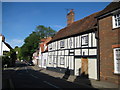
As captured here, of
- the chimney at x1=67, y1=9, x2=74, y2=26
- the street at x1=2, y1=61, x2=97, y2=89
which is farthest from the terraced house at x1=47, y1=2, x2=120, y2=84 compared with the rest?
the chimney at x1=67, y1=9, x2=74, y2=26

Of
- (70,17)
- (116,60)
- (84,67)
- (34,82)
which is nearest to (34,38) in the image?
(70,17)

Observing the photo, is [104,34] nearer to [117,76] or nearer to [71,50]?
[117,76]

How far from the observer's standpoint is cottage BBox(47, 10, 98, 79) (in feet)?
55.2

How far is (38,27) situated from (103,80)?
56.6 metres

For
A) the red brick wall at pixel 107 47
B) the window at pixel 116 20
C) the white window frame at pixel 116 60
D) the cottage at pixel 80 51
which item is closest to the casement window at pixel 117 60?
the white window frame at pixel 116 60

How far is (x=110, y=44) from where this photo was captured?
13.9m

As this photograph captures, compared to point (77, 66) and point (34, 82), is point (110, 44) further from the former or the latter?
point (34, 82)

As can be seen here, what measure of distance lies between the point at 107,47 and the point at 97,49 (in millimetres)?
1717

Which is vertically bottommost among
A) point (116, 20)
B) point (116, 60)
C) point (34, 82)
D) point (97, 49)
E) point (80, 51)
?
point (34, 82)

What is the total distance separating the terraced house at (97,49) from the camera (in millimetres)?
13359

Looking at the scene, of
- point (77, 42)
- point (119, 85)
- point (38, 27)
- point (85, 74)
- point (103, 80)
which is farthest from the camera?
point (38, 27)

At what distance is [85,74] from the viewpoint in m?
18.0

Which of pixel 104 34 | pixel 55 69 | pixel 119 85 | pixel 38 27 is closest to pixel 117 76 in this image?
pixel 119 85

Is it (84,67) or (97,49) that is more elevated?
(97,49)
